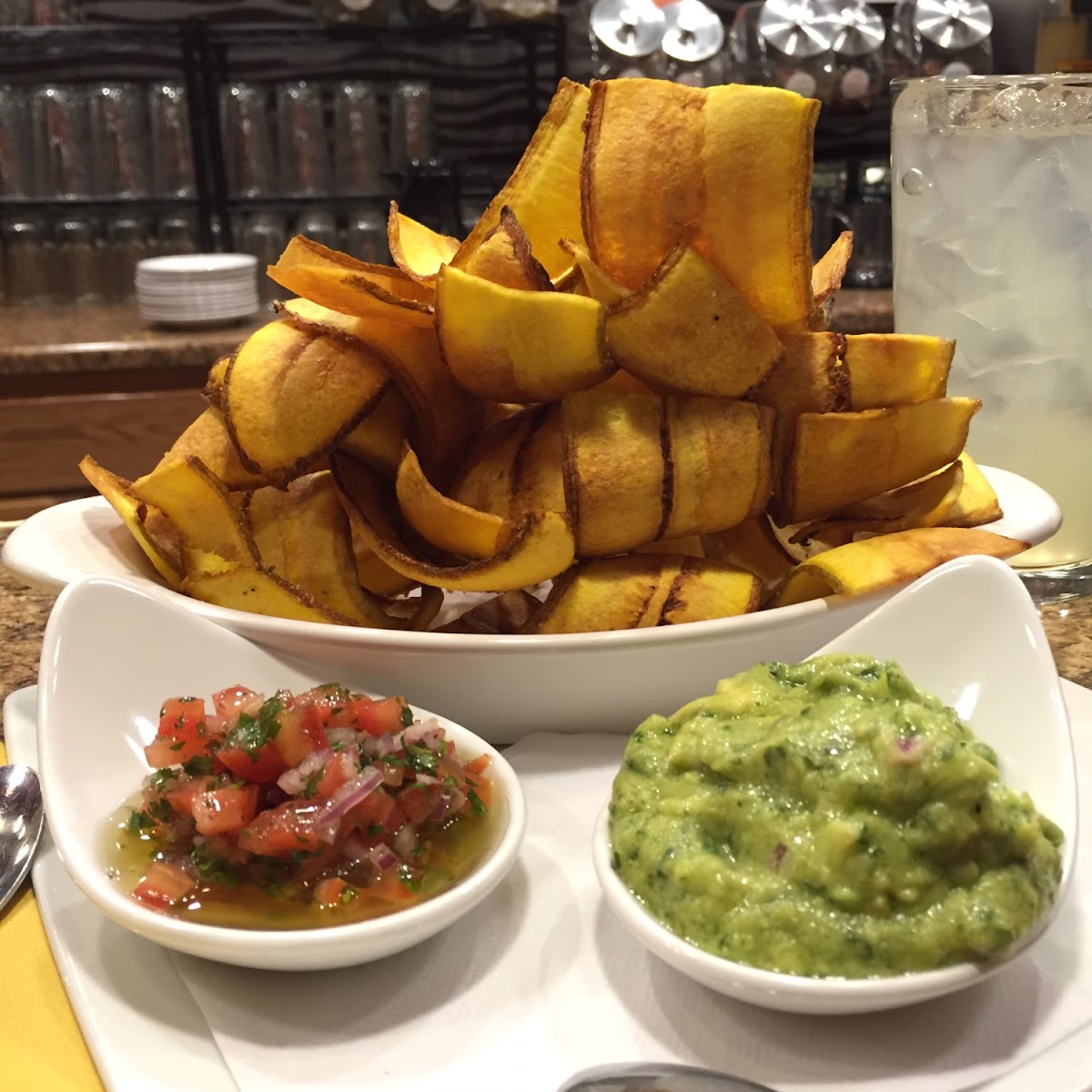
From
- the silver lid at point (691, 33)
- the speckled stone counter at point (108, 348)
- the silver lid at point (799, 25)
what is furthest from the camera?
the silver lid at point (691, 33)

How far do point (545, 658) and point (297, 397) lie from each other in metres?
0.33

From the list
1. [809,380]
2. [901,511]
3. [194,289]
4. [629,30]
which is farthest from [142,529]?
[629,30]

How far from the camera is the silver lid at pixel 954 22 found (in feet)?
11.7

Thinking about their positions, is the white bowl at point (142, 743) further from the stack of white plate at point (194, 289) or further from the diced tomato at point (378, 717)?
the stack of white plate at point (194, 289)

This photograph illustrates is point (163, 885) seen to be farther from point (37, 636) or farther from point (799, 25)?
point (799, 25)

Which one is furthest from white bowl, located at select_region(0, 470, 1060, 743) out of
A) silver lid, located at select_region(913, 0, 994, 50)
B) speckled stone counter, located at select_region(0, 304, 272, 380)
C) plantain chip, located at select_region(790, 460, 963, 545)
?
silver lid, located at select_region(913, 0, 994, 50)

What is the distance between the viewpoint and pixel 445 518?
98 centimetres

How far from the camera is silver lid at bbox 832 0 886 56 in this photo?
357cm

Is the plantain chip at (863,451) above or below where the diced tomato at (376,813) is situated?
above

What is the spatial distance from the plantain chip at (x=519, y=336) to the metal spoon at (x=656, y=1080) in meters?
0.57

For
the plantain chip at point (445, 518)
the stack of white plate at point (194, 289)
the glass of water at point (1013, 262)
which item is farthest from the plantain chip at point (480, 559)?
the stack of white plate at point (194, 289)

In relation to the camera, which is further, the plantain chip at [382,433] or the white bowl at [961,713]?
the plantain chip at [382,433]

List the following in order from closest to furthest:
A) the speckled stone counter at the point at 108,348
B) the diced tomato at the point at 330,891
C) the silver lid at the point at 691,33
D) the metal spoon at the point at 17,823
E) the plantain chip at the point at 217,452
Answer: the diced tomato at the point at 330,891 → the metal spoon at the point at 17,823 → the plantain chip at the point at 217,452 → the speckled stone counter at the point at 108,348 → the silver lid at the point at 691,33

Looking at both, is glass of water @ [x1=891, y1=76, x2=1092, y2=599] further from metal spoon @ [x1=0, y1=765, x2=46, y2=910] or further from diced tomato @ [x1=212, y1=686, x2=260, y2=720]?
metal spoon @ [x1=0, y1=765, x2=46, y2=910]
